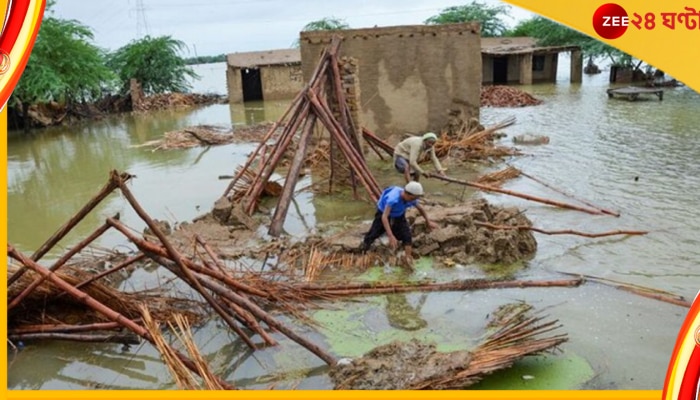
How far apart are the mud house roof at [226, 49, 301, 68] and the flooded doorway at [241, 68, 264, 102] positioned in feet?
3.10

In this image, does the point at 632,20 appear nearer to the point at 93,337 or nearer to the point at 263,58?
the point at 93,337

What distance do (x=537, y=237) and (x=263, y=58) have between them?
2511 centimetres

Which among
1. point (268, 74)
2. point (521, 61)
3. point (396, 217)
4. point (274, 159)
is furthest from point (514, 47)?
point (396, 217)

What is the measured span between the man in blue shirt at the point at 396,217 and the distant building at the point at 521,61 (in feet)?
81.9

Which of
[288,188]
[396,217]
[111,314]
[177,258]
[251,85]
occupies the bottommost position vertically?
[111,314]

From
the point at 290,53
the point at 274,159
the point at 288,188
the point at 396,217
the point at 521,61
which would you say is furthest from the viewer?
the point at 290,53

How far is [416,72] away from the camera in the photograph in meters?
13.7

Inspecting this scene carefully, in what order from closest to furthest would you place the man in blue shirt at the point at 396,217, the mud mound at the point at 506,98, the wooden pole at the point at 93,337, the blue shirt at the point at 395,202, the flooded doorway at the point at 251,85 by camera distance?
1. the wooden pole at the point at 93,337
2. the man in blue shirt at the point at 396,217
3. the blue shirt at the point at 395,202
4. the mud mound at the point at 506,98
5. the flooded doorway at the point at 251,85

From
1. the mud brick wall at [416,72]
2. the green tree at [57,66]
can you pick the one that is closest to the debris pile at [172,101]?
the green tree at [57,66]

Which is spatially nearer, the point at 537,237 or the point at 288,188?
the point at 537,237

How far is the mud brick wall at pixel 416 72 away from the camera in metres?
13.5

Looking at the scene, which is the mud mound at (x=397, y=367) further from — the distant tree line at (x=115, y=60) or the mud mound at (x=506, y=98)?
the mud mound at (x=506, y=98)

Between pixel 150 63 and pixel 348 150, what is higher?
pixel 150 63

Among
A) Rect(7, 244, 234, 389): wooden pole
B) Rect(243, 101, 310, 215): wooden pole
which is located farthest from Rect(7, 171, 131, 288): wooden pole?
Rect(243, 101, 310, 215): wooden pole
